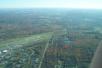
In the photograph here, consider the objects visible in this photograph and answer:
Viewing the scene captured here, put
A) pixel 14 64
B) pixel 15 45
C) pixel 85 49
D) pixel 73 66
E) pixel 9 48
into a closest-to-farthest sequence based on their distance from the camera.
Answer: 1. pixel 73 66
2. pixel 14 64
3. pixel 85 49
4. pixel 9 48
5. pixel 15 45

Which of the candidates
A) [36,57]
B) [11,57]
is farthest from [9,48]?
[36,57]

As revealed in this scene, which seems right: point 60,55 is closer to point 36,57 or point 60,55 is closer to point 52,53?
point 52,53

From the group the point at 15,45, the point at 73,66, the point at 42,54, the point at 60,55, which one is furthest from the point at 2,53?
the point at 73,66

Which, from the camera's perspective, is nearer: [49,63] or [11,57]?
[49,63]

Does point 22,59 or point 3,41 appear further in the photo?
point 3,41

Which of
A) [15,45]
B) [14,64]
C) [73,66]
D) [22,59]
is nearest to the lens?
[73,66]

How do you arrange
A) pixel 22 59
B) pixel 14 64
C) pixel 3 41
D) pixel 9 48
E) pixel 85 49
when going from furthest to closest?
pixel 3 41 < pixel 9 48 < pixel 85 49 < pixel 22 59 < pixel 14 64

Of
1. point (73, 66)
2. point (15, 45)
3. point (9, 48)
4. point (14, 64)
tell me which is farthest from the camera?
point (15, 45)

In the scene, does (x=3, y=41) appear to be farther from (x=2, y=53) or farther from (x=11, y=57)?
(x=11, y=57)
